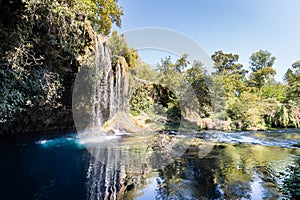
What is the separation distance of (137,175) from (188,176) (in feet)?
3.79

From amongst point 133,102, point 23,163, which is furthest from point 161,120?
point 23,163

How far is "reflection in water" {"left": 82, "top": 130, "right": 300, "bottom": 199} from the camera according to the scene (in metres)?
3.25

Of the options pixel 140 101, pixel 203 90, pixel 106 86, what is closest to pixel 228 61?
pixel 203 90

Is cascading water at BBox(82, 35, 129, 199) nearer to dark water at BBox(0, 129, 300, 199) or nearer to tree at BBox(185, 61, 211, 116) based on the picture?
dark water at BBox(0, 129, 300, 199)

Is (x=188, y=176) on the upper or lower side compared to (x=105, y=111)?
lower

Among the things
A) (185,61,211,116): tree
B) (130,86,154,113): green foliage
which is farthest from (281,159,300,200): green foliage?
(130,86,154,113): green foliage

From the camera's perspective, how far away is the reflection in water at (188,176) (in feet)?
10.6

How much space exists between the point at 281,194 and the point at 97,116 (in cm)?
1014

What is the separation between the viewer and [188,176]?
414 cm

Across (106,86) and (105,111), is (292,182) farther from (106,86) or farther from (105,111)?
(105,111)

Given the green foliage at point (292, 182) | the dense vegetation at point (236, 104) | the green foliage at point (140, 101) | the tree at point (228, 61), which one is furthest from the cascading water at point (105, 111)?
the tree at point (228, 61)

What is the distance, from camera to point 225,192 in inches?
130

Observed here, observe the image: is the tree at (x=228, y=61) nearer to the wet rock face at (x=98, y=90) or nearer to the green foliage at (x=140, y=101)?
the green foliage at (x=140, y=101)

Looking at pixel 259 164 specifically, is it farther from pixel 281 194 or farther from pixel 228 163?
pixel 281 194
